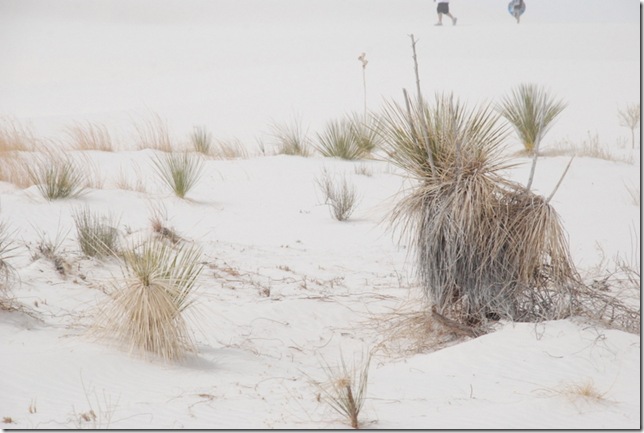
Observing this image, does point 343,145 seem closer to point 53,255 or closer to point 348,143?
point 348,143

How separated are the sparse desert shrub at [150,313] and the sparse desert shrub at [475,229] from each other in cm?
182

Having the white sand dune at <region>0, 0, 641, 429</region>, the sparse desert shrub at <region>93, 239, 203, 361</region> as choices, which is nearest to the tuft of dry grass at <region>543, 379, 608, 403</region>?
the white sand dune at <region>0, 0, 641, 429</region>

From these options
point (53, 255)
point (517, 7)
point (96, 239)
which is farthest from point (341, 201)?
point (517, 7)

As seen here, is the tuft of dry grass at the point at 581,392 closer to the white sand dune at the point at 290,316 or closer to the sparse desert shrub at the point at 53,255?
the white sand dune at the point at 290,316

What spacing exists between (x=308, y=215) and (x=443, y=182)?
4.28 meters

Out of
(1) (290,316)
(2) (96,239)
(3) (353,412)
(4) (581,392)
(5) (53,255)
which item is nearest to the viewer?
(3) (353,412)

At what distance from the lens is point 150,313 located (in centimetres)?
481

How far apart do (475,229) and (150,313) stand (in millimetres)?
2313

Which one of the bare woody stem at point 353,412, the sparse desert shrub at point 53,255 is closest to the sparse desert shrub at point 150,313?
the bare woody stem at point 353,412

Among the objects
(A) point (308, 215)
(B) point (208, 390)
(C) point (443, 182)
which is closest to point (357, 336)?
(C) point (443, 182)

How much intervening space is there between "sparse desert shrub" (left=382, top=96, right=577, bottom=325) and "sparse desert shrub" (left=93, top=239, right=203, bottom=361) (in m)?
1.82

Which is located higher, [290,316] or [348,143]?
[348,143]

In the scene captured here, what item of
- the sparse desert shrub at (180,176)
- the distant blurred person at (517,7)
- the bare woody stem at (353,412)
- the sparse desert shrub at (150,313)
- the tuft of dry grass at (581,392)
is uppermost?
the distant blurred person at (517,7)

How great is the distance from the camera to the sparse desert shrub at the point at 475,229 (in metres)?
5.52
